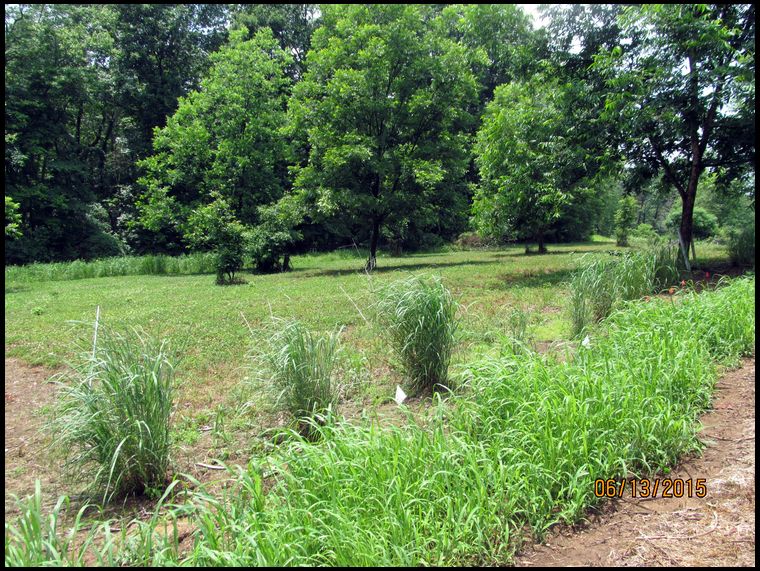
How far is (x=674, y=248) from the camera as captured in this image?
28.4ft

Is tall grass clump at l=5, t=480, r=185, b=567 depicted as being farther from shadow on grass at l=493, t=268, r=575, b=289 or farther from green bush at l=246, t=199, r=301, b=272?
green bush at l=246, t=199, r=301, b=272

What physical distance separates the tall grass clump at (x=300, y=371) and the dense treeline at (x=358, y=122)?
319 inches

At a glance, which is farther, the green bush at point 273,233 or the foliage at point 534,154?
the green bush at point 273,233

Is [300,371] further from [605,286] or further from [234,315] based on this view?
[234,315]

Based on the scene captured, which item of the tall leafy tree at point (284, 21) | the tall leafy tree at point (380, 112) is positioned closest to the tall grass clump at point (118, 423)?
the tall leafy tree at point (380, 112)

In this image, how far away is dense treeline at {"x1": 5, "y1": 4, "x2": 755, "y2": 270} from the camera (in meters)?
10.0

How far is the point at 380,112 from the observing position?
1712 centimetres

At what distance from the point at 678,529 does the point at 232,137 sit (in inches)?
948

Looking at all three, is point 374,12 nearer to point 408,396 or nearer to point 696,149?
point 696,149

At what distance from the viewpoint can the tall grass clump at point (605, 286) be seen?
5707 mm

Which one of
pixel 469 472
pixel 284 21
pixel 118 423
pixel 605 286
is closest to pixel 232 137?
pixel 284 21

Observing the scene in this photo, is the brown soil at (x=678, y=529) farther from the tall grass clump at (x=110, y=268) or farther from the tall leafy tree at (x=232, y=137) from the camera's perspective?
the tall leafy tree at (x=232, y=137)

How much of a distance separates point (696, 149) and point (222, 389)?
1031 centimetres

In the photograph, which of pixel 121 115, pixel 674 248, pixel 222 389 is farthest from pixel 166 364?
pixel 121 115
